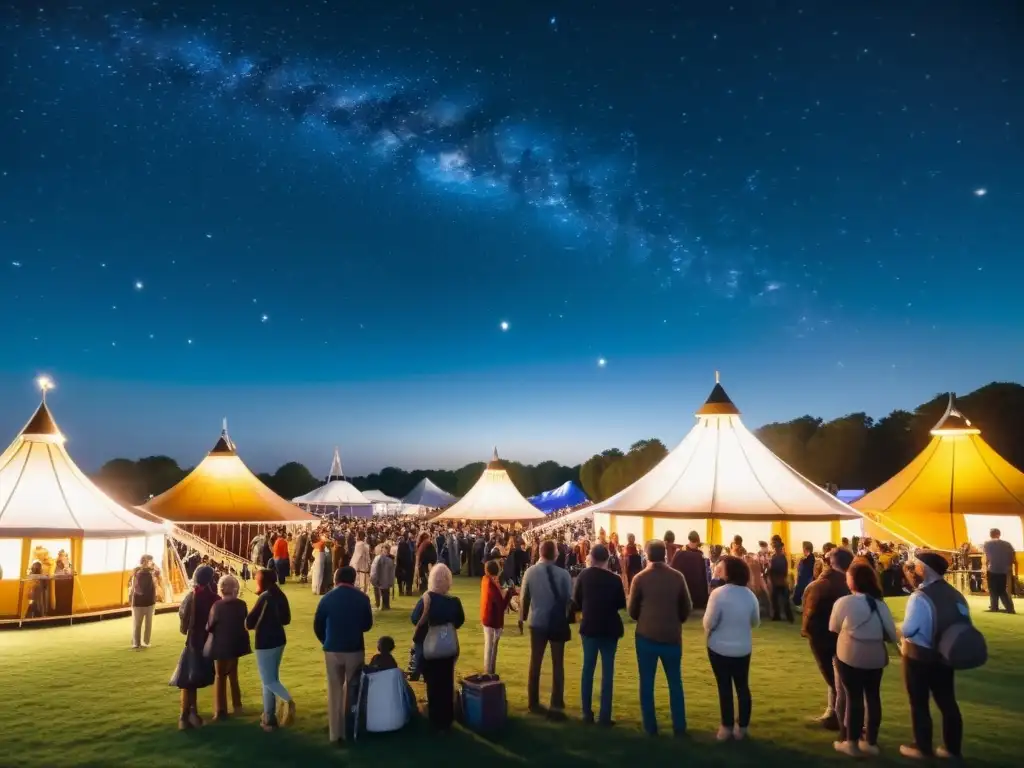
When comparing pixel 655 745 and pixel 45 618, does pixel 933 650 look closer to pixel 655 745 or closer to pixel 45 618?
pixel 655 745

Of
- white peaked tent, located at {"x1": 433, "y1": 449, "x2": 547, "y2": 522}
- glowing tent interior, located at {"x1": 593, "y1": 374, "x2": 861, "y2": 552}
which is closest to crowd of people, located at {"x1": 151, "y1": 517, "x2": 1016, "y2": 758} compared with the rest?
glowing tent interior, located at {"x1": 593, "y1": 374, "x2": 861, "y2": 552}

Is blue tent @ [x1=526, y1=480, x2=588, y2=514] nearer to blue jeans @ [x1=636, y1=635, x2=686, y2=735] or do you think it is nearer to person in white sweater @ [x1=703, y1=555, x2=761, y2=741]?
blue jeans @ [x1=636, y1=635, x2=686, y2=735]

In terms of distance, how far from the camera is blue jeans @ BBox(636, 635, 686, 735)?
227 inches

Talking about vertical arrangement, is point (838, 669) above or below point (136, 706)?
above

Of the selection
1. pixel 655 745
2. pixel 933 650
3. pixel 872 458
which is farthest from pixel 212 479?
pixel 872 458

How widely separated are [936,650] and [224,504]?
821 inches

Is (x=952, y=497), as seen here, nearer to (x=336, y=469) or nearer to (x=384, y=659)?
(x=384, y=659)

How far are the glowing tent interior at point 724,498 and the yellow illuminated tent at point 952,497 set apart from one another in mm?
3213

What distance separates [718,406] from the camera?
18266mm

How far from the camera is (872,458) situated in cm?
4869

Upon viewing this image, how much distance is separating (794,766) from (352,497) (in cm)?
4008

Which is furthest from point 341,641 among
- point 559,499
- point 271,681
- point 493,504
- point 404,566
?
point 559,499

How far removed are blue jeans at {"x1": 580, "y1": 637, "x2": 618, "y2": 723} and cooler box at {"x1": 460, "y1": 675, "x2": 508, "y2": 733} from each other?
2.34 feet

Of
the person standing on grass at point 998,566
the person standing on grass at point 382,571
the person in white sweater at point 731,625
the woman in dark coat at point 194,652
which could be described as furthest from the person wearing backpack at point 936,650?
the person standing on grass at point 998,566
